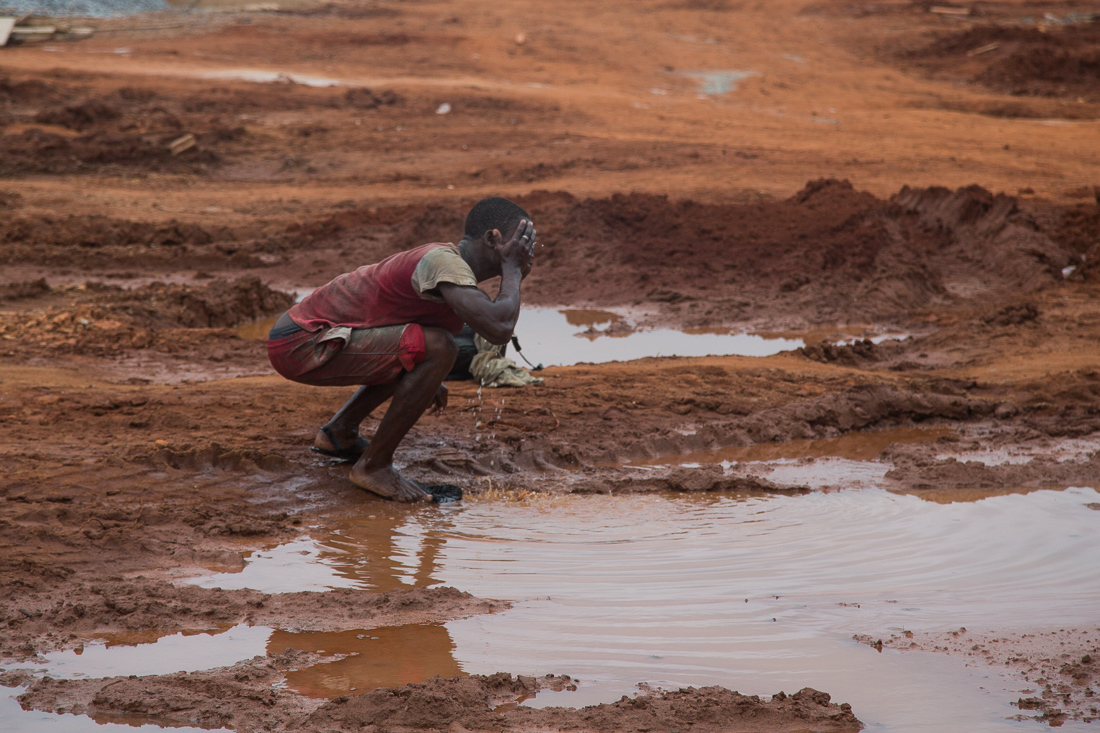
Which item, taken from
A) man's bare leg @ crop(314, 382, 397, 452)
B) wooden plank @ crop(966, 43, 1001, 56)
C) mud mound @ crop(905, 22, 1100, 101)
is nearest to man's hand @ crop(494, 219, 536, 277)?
man's bare leg @ crop(314, 382, 397, 452)

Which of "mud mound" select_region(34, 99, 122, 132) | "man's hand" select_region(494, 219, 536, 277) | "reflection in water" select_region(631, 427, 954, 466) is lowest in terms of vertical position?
"reflection in water" select_region(631, 427, 954, 466)

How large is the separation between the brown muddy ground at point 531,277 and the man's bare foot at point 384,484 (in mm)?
170

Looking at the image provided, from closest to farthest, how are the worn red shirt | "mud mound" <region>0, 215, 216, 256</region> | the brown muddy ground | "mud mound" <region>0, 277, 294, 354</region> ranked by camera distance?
the brown muddy ground < the worn red shirt < "mud mound" <region>0, 277, 294, 354</region> < "mud mound" <region>0, 215, 216, 256</region>

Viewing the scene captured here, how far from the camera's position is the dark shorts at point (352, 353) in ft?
14.2

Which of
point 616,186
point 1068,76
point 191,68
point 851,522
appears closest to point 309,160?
point 616,186

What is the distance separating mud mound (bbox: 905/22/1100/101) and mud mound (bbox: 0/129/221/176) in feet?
53.3

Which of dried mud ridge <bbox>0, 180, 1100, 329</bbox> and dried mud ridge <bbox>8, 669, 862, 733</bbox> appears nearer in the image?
dried mud ridge <bbox>8, 669, 862, 733</bbox>

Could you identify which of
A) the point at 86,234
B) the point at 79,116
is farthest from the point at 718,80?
the point at 86,234

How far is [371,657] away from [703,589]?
1300mm

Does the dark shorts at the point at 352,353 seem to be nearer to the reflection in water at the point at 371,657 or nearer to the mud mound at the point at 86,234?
the reflection in water at the point at 371,657

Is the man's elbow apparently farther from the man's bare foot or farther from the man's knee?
the man's bare foot

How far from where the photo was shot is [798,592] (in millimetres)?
3742

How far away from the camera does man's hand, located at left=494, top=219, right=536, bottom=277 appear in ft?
13.7

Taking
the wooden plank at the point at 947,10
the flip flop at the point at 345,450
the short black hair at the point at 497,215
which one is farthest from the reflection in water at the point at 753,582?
the wooden plank at the point at 947,10
